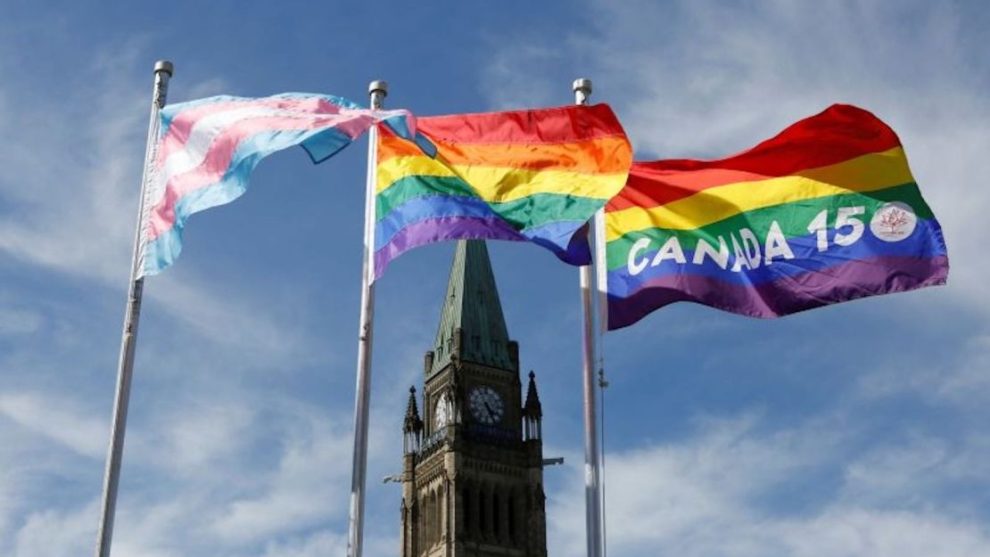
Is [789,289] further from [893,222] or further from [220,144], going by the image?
A: [220,144]

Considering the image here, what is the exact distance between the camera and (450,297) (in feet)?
381

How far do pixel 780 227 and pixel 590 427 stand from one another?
4286 millimetres

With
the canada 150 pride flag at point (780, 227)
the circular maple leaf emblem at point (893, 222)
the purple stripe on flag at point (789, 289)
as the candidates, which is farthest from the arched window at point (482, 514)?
the circular maple leaf emblem at point (893, 222)

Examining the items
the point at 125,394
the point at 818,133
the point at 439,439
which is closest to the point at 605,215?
the point at 818,133

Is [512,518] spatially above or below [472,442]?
below

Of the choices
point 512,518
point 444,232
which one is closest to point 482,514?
point 512,518

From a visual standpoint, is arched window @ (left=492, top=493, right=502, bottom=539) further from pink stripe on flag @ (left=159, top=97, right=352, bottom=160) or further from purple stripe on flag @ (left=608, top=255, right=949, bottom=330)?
pink stripe on flag @ (left=159, top=97, right=352, bottom=160)

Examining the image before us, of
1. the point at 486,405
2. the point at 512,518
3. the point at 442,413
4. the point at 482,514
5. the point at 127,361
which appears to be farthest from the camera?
the point at 486,405

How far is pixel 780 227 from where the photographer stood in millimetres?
24328

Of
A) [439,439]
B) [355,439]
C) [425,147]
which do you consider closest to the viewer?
[355,439]

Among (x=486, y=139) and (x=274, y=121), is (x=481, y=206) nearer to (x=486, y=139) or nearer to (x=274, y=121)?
(x=486, y=139)

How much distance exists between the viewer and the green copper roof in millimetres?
113562

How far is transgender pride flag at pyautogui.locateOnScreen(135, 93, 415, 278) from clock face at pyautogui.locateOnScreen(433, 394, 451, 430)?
85945 mm

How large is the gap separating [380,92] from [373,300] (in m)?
3.66
